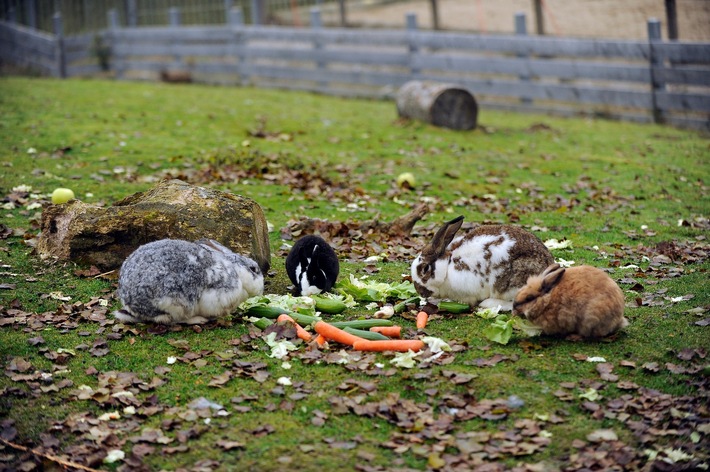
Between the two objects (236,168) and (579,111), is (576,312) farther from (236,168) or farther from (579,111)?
(579,111)

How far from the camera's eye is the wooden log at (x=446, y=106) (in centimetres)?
1571

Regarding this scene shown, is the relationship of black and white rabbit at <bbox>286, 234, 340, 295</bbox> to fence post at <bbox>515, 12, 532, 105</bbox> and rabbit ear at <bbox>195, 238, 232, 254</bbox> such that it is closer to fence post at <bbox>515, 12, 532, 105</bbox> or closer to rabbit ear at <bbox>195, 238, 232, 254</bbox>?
rabbit ear at <bbox>195, 238, 232, 254</bbox>

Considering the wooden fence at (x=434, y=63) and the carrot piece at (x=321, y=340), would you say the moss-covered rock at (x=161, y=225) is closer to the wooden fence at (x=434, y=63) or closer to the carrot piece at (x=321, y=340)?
the carrot piece at (x=321, y=340)

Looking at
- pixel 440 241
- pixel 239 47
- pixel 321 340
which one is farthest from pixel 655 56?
pixel 321 340

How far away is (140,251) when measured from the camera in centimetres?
671

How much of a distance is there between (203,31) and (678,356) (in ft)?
67.1

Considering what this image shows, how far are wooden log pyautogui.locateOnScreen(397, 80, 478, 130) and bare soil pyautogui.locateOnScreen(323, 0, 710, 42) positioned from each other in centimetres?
531

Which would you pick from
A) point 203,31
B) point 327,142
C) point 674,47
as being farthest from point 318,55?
point 674,47

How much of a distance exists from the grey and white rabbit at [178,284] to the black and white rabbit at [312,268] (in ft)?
2.31

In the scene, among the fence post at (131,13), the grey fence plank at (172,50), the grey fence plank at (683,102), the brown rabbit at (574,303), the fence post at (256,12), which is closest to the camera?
the brown rabbit at (574,303)

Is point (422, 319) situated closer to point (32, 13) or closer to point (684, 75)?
point (684, 75)

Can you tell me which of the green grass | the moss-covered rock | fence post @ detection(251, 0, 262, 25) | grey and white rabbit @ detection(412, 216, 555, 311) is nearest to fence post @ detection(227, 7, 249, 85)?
fence post @ detection(251, 0, 262, 25)

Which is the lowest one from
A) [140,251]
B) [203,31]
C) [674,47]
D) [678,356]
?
[678,356]

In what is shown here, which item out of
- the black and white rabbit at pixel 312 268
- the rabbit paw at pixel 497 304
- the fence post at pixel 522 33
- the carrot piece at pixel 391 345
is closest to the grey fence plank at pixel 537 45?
the fence post at pixel 522 33
